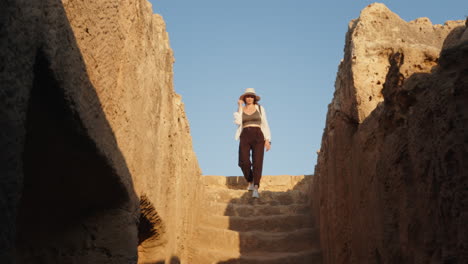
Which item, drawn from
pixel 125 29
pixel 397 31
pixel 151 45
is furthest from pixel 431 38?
pixel 125 29

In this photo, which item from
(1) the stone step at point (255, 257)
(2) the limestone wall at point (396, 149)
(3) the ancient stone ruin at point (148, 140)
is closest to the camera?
(3) the ancient stone ruin at point (148, 140)

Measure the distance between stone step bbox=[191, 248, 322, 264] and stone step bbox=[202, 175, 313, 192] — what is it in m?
3.07

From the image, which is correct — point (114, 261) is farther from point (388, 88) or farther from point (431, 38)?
point (431, 38)

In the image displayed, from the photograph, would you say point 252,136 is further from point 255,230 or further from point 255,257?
point 255,257

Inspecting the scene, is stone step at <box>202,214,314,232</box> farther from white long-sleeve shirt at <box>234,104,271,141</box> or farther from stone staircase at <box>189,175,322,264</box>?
white long-sleeve shirt at <box>234,104,271,141</box>

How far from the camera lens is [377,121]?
3648mm

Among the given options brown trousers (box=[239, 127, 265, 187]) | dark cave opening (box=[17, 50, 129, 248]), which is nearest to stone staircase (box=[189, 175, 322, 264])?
brown trousers (box=[239, 127, 265, 187])

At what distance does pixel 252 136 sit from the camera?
7703 mm

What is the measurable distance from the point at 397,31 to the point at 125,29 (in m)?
2.69

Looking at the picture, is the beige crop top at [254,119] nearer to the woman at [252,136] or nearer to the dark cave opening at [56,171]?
the woman at [252,136]

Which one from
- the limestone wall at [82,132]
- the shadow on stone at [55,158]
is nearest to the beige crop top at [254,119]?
the limestone wall at [82,132]

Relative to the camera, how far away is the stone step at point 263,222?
6645 mm

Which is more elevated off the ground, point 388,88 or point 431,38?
point 431,38

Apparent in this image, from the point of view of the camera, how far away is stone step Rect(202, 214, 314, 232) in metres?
6.64
